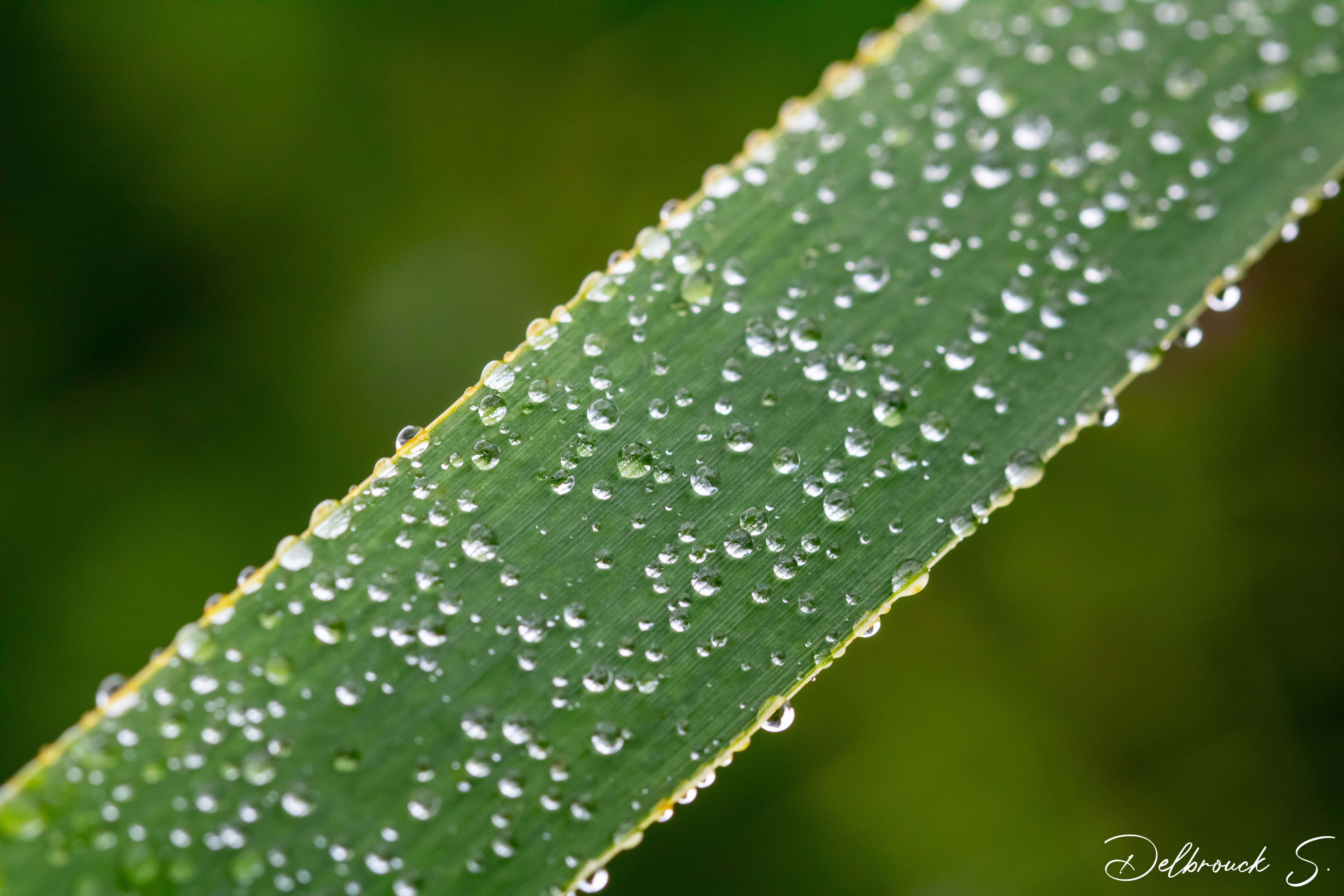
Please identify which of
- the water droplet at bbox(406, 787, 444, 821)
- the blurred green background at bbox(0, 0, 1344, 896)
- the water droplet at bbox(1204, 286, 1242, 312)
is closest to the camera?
the water droplet at bbox(406, 787, 444, 821)

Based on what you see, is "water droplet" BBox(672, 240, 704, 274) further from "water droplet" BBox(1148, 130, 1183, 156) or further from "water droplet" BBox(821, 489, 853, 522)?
"water droplet" BBox(1148, 130, 1183, 156)

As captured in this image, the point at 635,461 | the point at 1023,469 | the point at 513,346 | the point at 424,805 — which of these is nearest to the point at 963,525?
the point at 1023,469

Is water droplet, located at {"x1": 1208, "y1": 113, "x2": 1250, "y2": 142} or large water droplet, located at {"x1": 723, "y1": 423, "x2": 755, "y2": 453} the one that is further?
water droplet, located at {"x1": 1208, "y1": 113, "x2": 1250, "y2": 142}

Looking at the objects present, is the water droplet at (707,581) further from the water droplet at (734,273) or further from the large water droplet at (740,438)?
the water droplet at (734,273)

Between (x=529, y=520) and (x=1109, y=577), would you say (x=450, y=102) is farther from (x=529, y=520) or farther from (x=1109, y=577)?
(x=1109, y=577)

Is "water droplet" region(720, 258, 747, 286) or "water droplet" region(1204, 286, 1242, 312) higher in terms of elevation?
"water droplet" region(720, 258, 747, 286)

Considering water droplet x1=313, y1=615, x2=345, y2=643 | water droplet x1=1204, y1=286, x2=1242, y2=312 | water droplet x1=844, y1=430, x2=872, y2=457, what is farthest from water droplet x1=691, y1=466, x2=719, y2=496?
water droplet x1=1204, y1=286, x2=1242, y2=312

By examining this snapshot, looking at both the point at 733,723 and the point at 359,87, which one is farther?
the point at 359,87

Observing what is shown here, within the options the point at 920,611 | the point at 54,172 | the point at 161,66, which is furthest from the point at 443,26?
the point at 920,611
